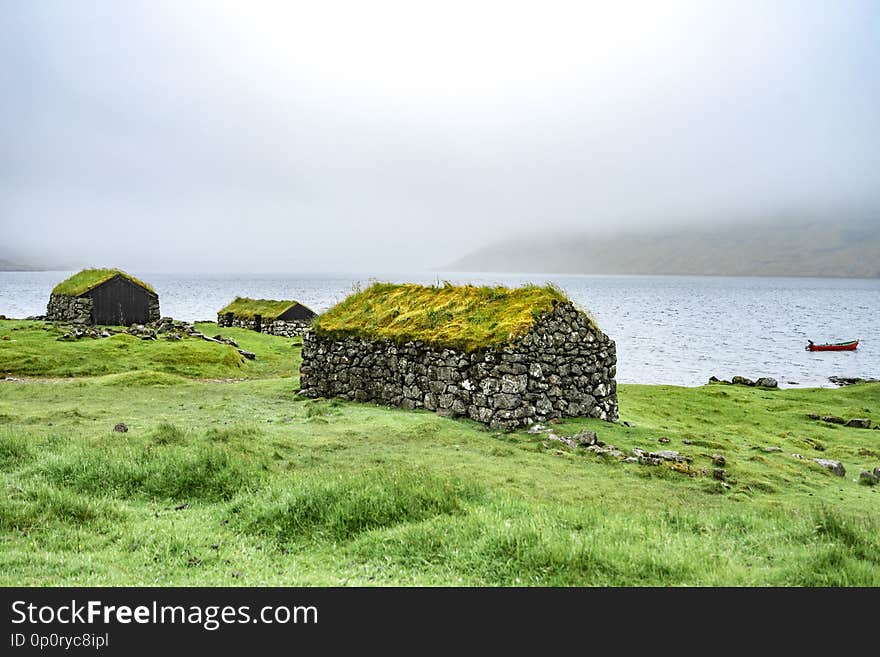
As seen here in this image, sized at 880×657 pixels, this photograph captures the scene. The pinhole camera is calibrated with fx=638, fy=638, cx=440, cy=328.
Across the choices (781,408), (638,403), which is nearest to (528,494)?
(638,403)

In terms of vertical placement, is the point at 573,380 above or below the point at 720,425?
above

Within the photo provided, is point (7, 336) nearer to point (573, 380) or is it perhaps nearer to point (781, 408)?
point (573, 380)

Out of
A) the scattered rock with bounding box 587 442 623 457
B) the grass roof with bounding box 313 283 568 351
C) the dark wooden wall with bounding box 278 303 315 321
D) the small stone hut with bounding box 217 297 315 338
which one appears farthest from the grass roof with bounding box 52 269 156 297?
the scattered rock with bounding box 587 442 623 457

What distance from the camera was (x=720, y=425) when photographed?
25.1m

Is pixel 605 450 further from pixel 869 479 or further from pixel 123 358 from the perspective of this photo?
pixel 123 358

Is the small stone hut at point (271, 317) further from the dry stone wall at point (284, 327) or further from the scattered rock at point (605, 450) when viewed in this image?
the scattered rock at point (605, 450)

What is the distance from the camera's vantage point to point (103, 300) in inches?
2100

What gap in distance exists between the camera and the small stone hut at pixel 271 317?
58906 mm

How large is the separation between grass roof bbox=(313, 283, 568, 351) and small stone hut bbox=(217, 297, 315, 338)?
30333 mm

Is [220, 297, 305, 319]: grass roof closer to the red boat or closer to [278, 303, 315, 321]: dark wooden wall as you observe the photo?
[278, 303, 315, 321]: dark wooden wall

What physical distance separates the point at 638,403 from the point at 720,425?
3735mm

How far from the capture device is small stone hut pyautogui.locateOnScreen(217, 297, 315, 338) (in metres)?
58.9

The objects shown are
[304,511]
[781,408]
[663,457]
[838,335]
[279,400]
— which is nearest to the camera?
[304,511]
